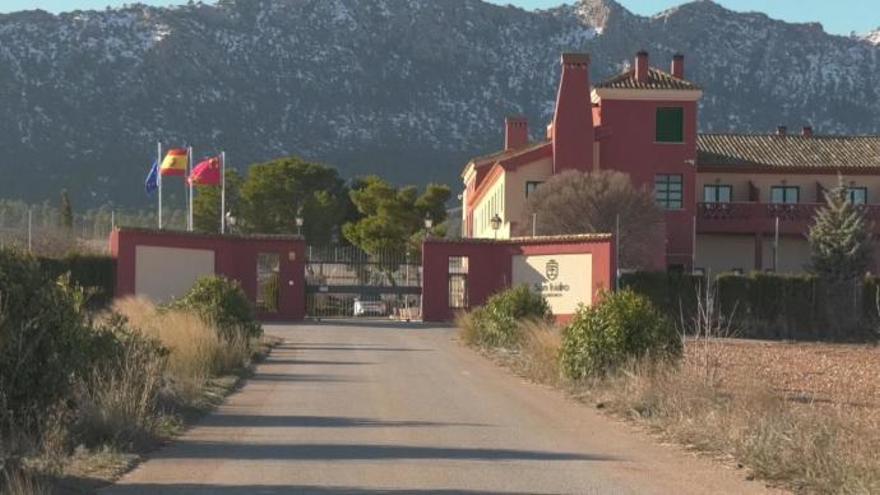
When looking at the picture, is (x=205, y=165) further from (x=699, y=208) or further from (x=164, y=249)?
(x=699, y=208)

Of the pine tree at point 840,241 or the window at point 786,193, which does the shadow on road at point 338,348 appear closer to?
the pine tree at point 840,241

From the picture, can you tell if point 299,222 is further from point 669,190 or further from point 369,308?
point 669,190

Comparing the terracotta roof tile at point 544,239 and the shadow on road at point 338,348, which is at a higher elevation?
the terracotta roof tile at point 544,239

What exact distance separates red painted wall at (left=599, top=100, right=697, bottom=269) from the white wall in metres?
21.3

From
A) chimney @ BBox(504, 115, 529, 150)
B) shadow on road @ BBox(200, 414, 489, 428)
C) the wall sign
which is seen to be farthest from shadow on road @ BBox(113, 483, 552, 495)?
chimney @ BBox(504, 115, 529, 150)

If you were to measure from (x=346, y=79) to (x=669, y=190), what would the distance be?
100 meters

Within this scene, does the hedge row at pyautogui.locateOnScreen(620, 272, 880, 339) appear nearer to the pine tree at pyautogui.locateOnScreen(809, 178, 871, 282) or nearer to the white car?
the pine tree at pyautogui.locateOnScreen(809, 178, 871, 282)

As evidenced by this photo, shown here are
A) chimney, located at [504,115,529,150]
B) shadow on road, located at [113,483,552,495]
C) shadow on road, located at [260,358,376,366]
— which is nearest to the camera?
shadow on road, located at [113,483,552,495]

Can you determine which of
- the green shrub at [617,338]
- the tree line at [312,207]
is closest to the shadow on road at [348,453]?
the green shrub at [617,338]

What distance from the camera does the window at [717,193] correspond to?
61659 millimetres

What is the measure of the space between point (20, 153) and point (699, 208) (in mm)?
64617

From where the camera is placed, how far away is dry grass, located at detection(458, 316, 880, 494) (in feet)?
36.7

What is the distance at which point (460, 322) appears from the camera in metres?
37.7

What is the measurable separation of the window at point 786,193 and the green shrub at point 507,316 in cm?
3160
